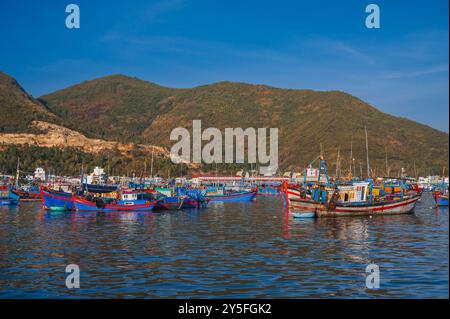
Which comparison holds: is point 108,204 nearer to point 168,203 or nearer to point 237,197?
point 168,203

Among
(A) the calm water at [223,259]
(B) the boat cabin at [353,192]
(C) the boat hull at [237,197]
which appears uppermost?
(B) the boat cabin at [353,192]

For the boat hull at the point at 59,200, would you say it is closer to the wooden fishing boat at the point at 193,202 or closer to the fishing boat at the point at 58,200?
the fishing boat at the point at 58,200

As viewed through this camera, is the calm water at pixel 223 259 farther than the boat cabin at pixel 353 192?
No

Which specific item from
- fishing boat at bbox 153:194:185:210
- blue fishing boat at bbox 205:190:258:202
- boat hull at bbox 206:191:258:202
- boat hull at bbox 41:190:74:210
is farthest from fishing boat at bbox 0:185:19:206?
boat hull at bbox 206:191:258:202

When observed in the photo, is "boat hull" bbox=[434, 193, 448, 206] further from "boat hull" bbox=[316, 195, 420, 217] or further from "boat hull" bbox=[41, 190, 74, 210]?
"boat hull" bbox=[41, 190, 74, 210]

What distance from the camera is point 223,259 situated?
33031mm

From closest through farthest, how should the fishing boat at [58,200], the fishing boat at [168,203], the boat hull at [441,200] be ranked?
the fishing boat at [58,200] → the fishing boat at [168,203] → the boat hull at [441,200]

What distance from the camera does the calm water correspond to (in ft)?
80.7

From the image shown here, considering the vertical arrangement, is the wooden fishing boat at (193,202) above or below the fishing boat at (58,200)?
below

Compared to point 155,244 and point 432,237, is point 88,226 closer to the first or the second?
point 155,244

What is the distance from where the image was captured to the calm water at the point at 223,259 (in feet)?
80.7

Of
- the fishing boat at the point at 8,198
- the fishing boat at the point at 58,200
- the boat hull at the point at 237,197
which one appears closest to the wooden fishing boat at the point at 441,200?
the boat hull at the point at 237,197
